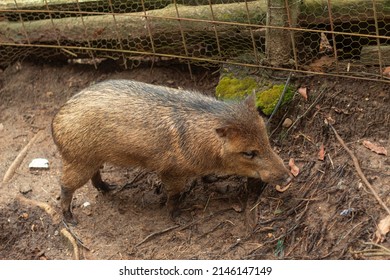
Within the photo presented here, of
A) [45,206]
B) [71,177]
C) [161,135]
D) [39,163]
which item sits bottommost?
[45,206]

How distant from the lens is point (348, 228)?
220 inches

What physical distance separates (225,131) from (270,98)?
45.5 inches

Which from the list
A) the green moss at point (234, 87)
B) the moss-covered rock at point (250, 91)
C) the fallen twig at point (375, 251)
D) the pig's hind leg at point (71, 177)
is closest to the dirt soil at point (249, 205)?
the fallen twig at point (375, 251)

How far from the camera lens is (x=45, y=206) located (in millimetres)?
6738

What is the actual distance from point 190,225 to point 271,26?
224 cm

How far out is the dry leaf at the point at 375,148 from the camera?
20.3 feet

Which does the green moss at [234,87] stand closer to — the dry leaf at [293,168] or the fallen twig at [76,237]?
the dry leaf at [293,168]

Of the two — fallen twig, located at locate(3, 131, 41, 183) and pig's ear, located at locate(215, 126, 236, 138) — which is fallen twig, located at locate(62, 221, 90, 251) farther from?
pig's ear, located at locate(215, 126, 236, 138)

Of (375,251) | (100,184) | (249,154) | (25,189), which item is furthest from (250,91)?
(25,189)

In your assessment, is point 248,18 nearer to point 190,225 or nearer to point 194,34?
point 194,34

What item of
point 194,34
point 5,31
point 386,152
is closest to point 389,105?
point 386,152

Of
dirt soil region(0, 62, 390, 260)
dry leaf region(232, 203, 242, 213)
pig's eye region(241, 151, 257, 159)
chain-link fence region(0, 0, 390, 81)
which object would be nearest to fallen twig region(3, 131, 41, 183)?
dirt soil region(0, 62, 390, 260)

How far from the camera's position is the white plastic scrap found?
7219 millimetres

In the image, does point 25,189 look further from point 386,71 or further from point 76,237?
point 386,71
